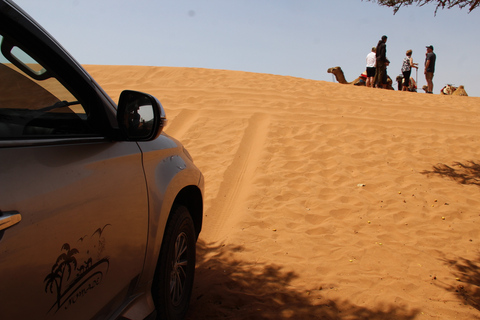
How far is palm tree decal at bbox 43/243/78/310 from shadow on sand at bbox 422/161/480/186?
7029 mm

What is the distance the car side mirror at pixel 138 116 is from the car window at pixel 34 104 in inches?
6.7

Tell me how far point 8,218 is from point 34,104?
79 centimetres

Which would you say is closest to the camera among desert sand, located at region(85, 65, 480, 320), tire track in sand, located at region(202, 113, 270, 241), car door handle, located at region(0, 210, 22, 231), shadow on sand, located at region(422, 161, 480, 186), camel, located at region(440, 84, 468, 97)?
car door handle, located at region(0, 210, 22, 231)

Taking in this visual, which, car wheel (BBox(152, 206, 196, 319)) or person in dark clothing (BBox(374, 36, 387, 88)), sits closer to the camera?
car wheel (BBox(152, 206, 196, 319))

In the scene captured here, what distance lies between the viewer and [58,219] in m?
1.52

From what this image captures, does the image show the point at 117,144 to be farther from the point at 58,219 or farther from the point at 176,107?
the point at 176,107

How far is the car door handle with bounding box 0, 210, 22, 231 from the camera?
4.16 feet

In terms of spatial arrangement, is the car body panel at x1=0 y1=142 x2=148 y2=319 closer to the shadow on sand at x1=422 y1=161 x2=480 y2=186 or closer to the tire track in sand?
the tire track in sand

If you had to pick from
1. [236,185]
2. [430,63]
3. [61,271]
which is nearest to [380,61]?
[430,63]

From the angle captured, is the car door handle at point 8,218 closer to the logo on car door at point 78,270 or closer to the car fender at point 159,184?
the logo on car door at point 78,270

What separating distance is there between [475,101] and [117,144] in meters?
15.1

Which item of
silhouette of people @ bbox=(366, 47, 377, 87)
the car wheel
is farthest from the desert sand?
silhouette of people @ bbox=(366, 47, 377, 87)

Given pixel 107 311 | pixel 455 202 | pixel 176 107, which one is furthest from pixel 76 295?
pixel 176 107

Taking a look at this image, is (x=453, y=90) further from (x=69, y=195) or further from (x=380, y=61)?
(x=69, y=195)
